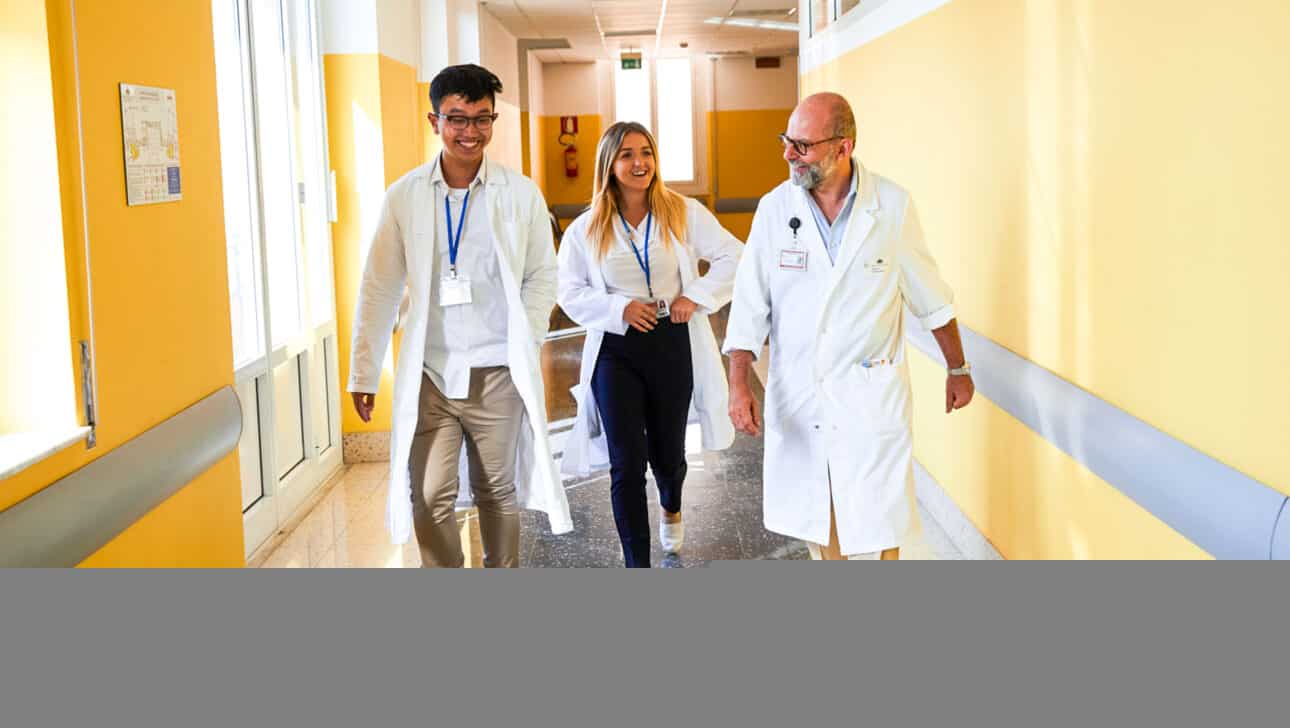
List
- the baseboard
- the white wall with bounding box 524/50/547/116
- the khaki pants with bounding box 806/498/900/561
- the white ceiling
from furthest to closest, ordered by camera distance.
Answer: the white wall with bounding box 524/50/547/116 < the white ceiling < the baseboard < the khaki pants with bounding box 806/498/900/561

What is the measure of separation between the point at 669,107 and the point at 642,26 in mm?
5426

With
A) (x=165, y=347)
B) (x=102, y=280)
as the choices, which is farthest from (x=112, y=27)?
(x=165, y=347)

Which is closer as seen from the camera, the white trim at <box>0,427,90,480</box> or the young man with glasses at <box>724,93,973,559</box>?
the white trim at <box>0,427,90,480</box>

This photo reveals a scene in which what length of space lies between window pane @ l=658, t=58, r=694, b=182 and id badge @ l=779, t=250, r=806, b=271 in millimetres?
18504

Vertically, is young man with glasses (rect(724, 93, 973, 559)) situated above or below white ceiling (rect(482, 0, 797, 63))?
below

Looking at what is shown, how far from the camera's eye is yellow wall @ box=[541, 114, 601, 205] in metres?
21.5

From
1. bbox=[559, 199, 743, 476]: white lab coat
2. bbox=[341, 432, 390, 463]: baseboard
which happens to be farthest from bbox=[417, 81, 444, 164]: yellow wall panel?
bbox=[559, 199, 743, 476]: white lab coat

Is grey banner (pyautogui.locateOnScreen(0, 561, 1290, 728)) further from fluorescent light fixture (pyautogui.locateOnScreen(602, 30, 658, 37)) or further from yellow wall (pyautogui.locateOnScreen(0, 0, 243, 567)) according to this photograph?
fluorescent light fixture (pyautogui.locateOnScreen(602, 30, 658, 37))

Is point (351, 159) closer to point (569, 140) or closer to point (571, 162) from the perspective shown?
A: point (571, 162)

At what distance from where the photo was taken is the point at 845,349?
3479 millimetres

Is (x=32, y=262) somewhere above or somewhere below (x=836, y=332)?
above

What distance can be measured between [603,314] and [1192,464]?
7.53 ft

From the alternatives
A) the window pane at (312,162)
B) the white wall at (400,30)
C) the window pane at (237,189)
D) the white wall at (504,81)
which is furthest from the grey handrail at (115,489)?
the white wall at (504,81)

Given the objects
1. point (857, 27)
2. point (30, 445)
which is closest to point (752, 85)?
point (857, 27)
